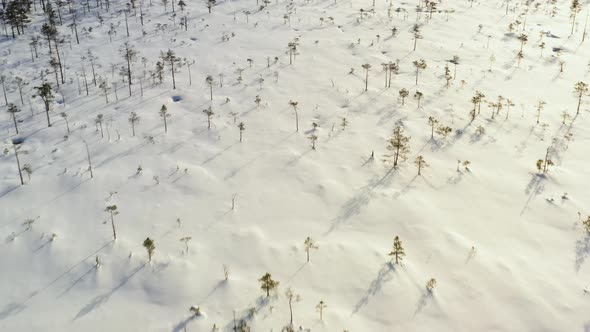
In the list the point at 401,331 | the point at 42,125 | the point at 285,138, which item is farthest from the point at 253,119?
the point at 401,331

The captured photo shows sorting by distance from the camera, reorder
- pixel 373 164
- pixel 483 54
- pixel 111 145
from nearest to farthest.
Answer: pixel 373 164, pixel 111 145, pixel 483 54

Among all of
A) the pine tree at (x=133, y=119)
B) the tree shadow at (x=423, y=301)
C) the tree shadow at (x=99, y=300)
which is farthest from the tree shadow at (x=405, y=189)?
the pine tree at (x=133, y=119)

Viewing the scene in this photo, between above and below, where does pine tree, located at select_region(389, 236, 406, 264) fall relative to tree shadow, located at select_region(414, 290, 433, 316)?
above

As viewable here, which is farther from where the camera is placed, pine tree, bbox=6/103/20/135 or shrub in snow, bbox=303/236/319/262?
pine tree, bbox=6/103/20/135

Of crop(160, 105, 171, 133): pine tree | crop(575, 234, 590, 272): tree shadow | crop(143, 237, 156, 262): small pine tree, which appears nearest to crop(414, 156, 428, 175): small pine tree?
crop(575, 234, 590, 272): tree shadow

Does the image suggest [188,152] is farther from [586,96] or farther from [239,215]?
[586,96]

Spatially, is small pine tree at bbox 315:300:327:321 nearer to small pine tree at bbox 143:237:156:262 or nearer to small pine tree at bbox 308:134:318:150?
small pine tree at bbox 143:237:156:262

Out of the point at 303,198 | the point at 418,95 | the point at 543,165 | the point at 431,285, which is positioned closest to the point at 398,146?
the point at 303,198
